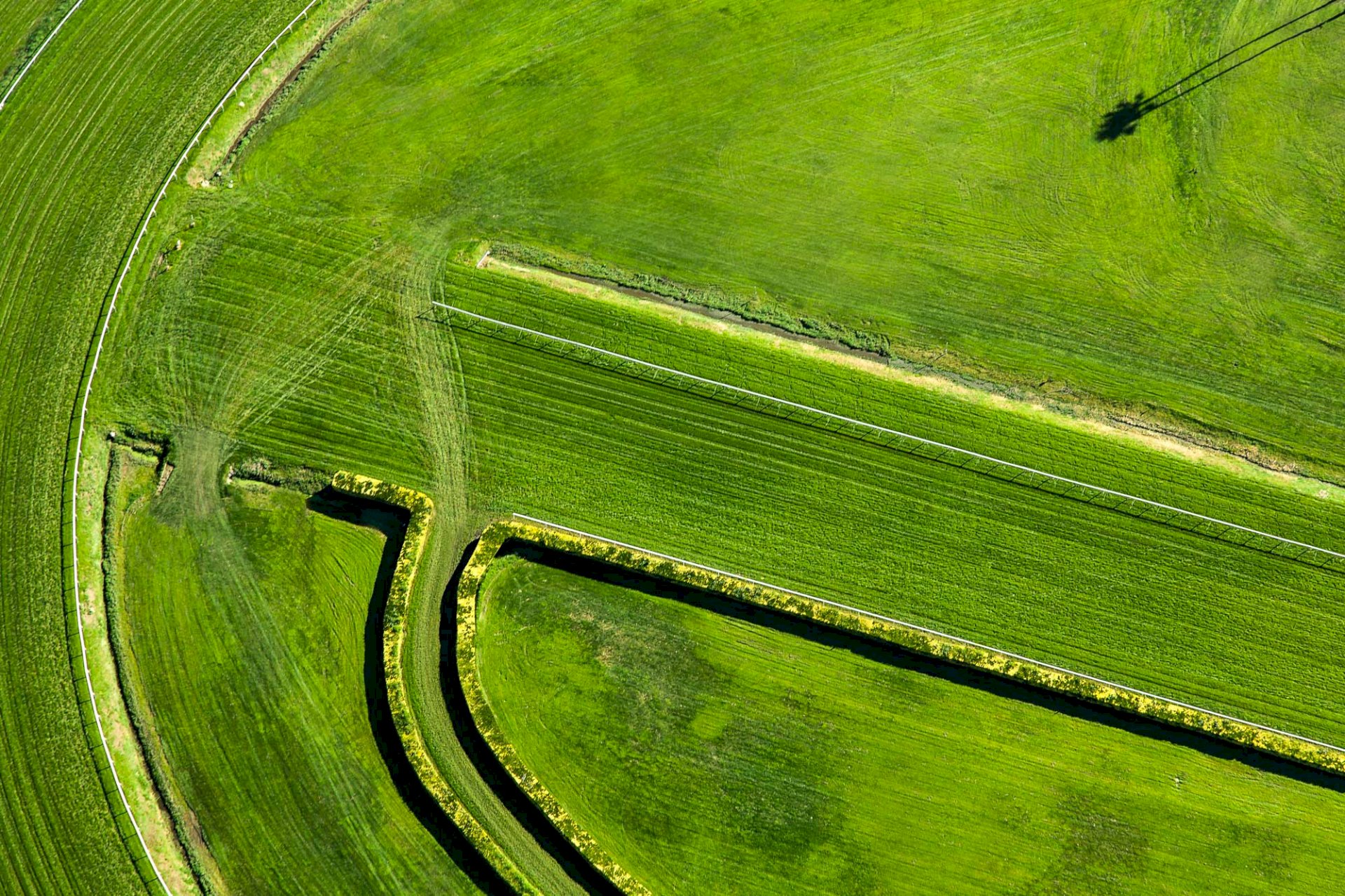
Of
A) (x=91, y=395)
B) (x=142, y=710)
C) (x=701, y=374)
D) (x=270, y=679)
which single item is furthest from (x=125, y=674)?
(x=701, y=374)

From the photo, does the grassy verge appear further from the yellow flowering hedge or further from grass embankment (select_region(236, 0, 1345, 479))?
grass embankment (select_region(236, 0, 1345, 479))

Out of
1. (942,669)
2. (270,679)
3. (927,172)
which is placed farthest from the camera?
(927,172)

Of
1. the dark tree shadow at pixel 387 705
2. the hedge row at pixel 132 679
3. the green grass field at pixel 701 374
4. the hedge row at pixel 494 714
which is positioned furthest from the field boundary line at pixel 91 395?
the hedge row at pixel 494 714

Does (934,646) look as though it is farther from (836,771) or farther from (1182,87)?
(1182,87)

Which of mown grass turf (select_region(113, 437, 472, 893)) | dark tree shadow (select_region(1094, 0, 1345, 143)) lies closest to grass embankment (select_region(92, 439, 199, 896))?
mown grass turf (select_region(113, 437, 472, 893))

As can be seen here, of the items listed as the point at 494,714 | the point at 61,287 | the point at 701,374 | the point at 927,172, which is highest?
the point at 61,287

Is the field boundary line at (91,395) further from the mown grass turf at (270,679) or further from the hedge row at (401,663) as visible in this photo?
the hedge row at (401,663)

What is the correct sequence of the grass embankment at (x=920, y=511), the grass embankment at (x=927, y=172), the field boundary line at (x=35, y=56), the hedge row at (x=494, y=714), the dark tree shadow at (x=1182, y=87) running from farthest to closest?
1. the dark tree shadow at (x=1182, y=87)
2. the field boundary line at (x=35, y=56)
3. the grass embankment at (x=927, y=172)
4. the grass embankment at (x=920, y=511)
5. the hedge row at (x=494, y=714)
